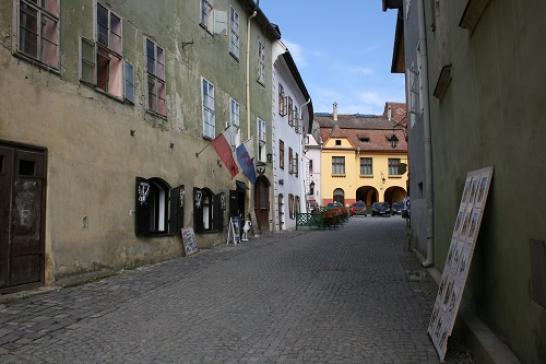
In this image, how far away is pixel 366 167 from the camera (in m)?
61.0

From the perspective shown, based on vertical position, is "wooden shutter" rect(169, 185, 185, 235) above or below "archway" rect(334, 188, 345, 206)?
below

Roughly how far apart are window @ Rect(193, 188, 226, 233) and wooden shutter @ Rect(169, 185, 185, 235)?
3.49ft

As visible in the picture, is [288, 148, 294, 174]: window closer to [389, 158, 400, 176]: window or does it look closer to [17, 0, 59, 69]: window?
[17, 0, 59, 69]: window

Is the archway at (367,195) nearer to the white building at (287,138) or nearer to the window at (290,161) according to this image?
the white building at (287,138)

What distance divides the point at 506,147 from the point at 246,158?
13323 millimetres

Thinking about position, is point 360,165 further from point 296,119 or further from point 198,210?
point 198,210

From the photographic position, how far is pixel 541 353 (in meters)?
3.40

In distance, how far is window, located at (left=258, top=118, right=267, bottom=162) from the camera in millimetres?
22203

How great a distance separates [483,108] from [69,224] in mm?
6886

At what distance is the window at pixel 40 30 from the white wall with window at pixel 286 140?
16040 mm

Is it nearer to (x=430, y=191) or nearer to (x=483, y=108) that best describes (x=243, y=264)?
(x=430, y=191)

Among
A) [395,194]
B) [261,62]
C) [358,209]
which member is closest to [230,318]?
[261,62]

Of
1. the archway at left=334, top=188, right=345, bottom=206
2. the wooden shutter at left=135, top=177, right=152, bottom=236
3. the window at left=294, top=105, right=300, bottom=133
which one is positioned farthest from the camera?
the archway at left=334, top=188, right=345, bottom=206

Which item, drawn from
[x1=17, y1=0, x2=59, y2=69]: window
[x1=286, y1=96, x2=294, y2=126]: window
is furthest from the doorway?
[x1=286, y1=96, x2=294, y2=126]: window
